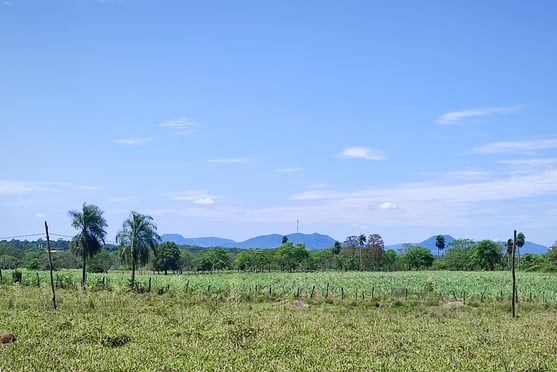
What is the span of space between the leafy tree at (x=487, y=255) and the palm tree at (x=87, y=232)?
98.9 metres

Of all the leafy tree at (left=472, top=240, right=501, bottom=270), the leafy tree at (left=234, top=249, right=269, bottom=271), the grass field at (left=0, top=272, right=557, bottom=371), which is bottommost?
the leafy tree at (left=234, top=249, right=269, bottom=271)

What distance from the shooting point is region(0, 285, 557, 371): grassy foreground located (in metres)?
13.2

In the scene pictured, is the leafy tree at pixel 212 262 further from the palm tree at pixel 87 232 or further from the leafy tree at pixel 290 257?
the palm tree at pixel 87 232

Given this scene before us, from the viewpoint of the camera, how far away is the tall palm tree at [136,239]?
4784cm

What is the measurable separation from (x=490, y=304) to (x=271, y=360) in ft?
80.9

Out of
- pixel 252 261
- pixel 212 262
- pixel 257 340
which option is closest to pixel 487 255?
pixel 252 261

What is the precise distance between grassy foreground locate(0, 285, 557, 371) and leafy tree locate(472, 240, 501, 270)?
4017 inches

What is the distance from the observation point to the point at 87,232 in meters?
49.2

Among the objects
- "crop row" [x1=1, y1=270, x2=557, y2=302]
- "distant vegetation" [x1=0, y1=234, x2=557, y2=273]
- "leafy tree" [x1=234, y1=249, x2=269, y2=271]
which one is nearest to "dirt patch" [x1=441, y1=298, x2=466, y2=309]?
"crop row" [x1=1, y1=270, x2=557, y2=302]

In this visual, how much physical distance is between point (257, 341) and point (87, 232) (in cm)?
3737

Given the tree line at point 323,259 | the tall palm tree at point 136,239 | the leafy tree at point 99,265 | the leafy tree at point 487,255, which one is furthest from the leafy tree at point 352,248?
the tall palm tree at point 136,239

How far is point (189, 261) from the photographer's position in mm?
140500

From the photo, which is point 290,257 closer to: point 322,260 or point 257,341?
point 322,260

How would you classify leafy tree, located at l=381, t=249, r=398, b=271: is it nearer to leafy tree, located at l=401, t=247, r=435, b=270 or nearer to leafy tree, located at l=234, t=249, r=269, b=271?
leafy tree, located at l=401, t=247, r=435, b=270
